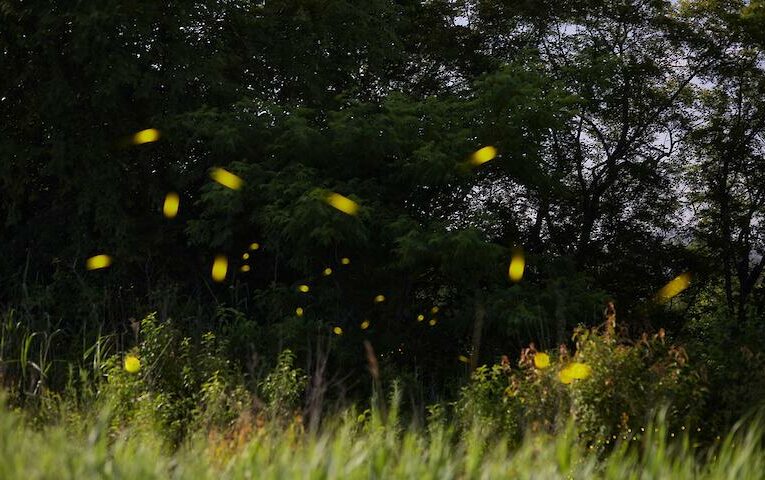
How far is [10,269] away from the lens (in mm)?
11180

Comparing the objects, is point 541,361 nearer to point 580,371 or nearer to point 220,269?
point 580,371

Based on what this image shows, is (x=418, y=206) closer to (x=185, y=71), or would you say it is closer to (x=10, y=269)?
(x=185, y=71)

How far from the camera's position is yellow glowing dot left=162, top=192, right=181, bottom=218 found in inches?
429

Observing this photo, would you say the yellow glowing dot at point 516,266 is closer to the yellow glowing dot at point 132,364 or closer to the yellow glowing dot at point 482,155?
the yellow glowing dot at point 482,155

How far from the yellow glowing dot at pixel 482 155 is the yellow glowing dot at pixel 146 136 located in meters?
3.37

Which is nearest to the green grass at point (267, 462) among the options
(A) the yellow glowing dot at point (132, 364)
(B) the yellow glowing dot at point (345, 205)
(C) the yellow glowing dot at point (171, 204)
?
(A) the yellow glowing dot at point (132, 364)

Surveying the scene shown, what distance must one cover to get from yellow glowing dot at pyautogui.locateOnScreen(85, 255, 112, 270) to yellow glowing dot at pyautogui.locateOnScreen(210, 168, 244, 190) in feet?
5.16

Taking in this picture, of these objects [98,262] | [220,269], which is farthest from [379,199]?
[98,262]

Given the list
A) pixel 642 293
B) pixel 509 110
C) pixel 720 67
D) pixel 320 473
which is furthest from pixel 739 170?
pixel 320 473

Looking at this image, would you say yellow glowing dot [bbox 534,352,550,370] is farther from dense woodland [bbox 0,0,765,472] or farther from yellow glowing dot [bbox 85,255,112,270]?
yellow glowing dot [bbox 85,255,112,270]

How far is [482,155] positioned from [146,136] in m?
3.60

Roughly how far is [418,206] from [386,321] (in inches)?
47.0

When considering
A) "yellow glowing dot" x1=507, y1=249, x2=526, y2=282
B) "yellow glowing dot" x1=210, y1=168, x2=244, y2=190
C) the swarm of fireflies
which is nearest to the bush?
"yellow glowing dot" x1=507, y1=249, x2=526, y2=282

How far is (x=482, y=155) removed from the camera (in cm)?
965
